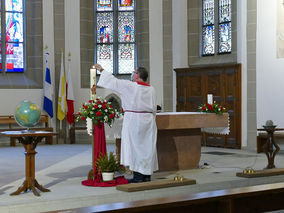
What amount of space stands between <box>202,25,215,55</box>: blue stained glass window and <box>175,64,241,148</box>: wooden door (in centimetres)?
80

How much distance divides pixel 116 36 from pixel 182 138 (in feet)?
24.4

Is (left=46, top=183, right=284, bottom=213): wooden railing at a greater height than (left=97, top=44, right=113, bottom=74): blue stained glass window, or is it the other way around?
(left=97, top=44, right=113, bottom=74): blue stained glass window

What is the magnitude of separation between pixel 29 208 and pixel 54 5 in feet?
31.6

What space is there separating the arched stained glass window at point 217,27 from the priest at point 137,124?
279 inches

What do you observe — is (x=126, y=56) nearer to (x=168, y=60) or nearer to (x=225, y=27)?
(x=168, y=60)

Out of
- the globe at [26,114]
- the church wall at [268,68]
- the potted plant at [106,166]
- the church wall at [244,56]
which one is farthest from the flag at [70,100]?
the globe at [26,114]

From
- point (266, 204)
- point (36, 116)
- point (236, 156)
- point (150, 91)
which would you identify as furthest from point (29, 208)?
point (236, 156)

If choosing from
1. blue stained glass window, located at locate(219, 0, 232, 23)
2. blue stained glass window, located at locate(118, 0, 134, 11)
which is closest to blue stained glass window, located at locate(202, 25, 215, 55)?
blue stained glass window, located at locate(219, 0, 232, 23)

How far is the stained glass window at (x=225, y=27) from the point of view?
1402 centimetres

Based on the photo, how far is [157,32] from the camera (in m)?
15.1

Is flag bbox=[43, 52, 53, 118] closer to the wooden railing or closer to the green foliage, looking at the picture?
the green foliage

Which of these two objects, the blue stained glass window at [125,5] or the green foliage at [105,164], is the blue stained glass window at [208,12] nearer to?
the blue stained glass window at [125,5]

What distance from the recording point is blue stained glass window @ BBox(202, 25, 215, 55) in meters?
14.6

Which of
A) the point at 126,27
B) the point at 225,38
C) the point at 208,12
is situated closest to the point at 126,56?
the point at 126,27
